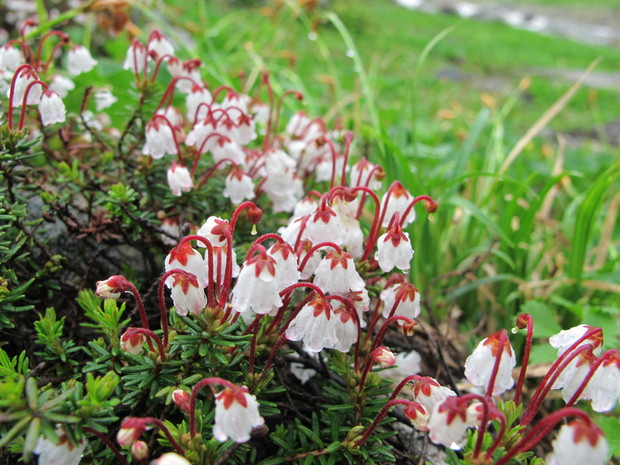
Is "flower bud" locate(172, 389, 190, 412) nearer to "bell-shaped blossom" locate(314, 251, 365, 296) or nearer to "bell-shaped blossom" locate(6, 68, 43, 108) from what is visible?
"bell-shaped blossom" locate(314, 251, 365, 296)

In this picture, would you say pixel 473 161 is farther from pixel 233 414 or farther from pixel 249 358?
pixel 233 414

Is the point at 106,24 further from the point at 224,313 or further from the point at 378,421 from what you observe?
the point at 378,421

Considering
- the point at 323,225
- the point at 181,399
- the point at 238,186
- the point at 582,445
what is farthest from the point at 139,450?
the point at 238,186

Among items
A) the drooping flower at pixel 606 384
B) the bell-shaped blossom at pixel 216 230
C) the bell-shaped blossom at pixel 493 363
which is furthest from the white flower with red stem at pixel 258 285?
the drooping flower at pixel 606 384

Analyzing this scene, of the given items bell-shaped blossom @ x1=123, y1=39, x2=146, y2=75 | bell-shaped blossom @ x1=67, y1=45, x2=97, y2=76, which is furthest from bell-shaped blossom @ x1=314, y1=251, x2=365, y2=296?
bell-shaped blossom @ x1=67, y1=45, x2=97, y2=76

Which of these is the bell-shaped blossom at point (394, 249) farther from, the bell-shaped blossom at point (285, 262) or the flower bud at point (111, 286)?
Answer: the flower bud at point (111, 286)

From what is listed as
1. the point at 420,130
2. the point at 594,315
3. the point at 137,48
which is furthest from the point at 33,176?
the point at 420,130

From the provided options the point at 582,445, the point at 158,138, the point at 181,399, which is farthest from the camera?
the point at 158,138
